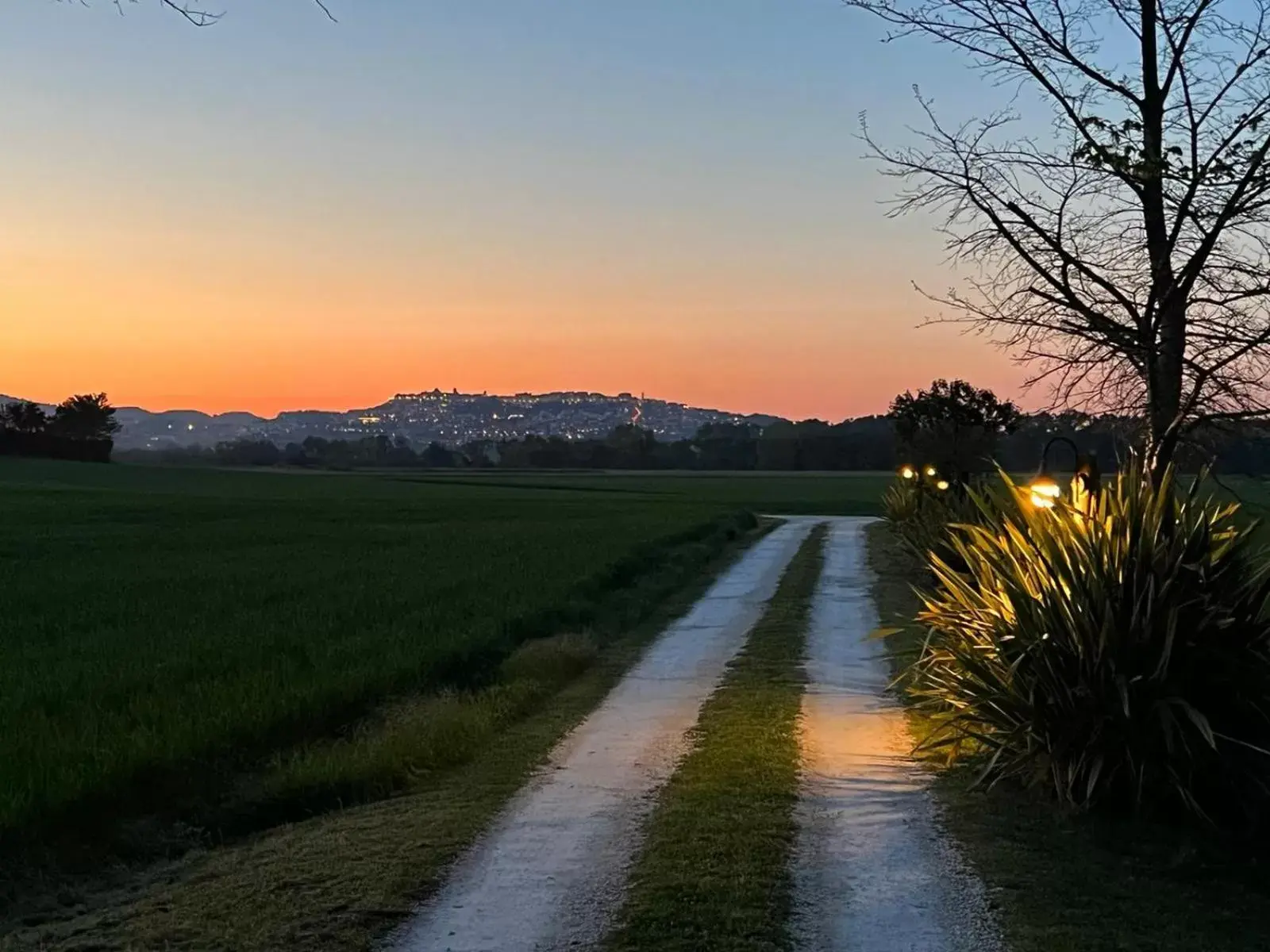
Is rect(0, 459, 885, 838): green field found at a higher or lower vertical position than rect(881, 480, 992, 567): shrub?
lower

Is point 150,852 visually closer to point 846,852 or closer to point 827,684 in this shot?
point 846,852

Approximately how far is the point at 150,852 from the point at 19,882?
3.00ft

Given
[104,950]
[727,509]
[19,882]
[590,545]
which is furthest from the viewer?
[727,509]

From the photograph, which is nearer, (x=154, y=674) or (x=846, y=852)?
(x=846, y=852)

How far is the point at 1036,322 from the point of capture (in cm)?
985

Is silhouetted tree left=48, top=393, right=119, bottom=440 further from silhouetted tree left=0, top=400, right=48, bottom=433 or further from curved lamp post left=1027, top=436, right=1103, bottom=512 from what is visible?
curved lamp post left=1027, top=436, right=1103, bottom=512

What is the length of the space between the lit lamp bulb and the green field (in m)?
6.05

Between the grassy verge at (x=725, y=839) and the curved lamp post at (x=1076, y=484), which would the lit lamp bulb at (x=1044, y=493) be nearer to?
the curved lamp post at (x=1076, y=484)

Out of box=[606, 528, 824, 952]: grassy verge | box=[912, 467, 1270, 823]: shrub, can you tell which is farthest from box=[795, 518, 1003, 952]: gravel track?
box=[912, 467, 1270, 823]: shrub

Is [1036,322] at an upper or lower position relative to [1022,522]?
upper

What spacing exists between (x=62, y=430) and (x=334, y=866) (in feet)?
402

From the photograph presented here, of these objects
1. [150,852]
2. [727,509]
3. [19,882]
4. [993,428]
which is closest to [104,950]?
[19,882]

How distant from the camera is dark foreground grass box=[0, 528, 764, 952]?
579 centimetres

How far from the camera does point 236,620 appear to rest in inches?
655
